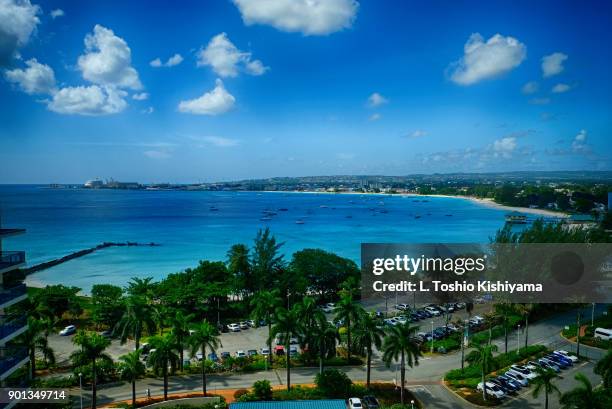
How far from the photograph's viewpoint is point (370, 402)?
18.4m

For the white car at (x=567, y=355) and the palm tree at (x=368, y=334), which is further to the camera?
the white car at (x=567, y=355)

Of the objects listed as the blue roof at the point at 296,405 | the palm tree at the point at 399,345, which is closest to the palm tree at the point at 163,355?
the blue roof at the point at 296,405

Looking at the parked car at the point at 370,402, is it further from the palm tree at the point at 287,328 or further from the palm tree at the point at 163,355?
the palm tree at the point at 163,355

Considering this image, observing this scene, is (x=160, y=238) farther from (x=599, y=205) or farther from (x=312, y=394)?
(x=599, y=205)

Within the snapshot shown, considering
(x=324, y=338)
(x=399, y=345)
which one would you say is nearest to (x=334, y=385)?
(x=324, y=338)

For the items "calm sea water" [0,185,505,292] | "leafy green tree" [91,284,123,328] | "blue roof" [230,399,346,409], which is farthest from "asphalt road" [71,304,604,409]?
"calm sea water" [0,185,505,292]

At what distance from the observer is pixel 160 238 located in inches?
3184

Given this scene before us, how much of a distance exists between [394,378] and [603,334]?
566 inches

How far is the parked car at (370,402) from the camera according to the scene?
18.1 m

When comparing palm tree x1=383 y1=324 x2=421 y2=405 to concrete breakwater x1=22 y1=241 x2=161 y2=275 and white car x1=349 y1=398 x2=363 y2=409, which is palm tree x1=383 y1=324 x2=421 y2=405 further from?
concrete breakwater x1=22 y1=241 x2=161 y2=275

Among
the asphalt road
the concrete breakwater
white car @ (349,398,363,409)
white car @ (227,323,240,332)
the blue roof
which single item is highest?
the blue roof

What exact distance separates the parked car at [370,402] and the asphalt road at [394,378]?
241 cm

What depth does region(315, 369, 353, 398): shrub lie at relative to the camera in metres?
18.8

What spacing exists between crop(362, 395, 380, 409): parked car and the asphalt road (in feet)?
7.90
